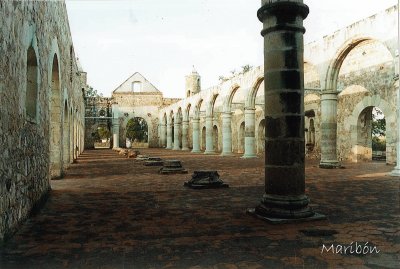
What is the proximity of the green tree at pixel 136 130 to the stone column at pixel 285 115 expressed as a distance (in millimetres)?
43368

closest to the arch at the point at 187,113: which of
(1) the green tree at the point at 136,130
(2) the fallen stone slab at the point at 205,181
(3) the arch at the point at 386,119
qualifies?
(3) the arch at the point at 386,119

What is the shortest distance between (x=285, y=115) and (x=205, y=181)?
134 inches

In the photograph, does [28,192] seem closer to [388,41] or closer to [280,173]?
[280,173]

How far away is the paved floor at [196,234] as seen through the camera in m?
3.03

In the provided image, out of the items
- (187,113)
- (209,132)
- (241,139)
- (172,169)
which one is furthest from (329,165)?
(187,113)

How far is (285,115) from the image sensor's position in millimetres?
4480

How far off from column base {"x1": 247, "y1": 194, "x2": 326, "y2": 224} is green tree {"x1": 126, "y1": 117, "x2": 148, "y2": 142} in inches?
1712

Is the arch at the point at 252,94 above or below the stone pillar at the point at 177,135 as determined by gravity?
above

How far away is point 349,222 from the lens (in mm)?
4355

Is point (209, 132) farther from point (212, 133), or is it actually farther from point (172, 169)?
point (172, 169)

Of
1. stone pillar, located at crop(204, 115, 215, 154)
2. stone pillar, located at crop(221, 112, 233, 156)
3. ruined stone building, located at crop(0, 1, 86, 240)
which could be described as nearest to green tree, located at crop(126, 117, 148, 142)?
stone pillar, located at crop(204, 115, 215, 154)

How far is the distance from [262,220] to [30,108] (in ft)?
11.7

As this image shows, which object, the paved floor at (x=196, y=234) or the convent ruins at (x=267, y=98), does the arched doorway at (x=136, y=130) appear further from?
the paved floor at (x=196, y=234)

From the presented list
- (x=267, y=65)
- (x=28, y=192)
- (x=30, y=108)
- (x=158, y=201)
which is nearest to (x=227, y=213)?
(x=158, y=201)
